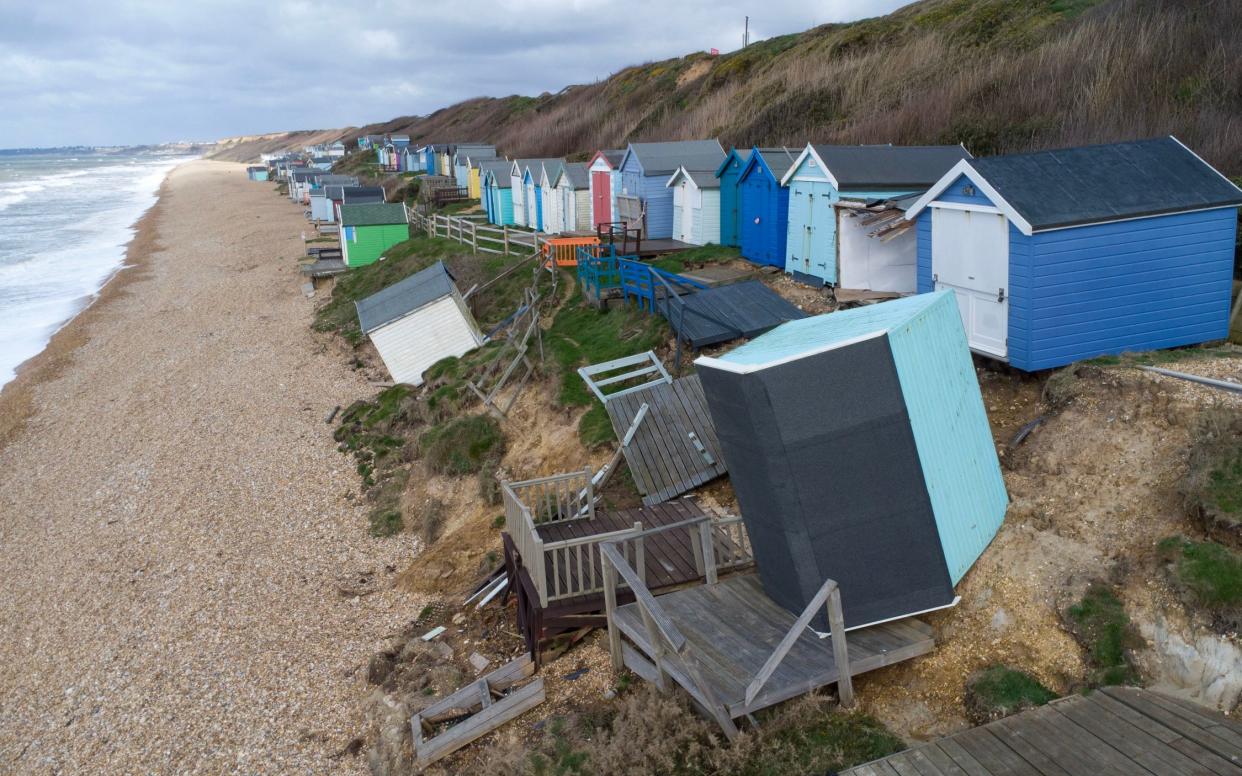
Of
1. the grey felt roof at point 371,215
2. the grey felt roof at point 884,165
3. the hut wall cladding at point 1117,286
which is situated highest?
the grey felt roof at point 884,165

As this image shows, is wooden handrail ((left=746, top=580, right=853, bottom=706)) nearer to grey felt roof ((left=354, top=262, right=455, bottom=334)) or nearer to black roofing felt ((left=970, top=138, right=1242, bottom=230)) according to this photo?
black roofing felt ((left=970, top=138, right=1242, bottom=230))

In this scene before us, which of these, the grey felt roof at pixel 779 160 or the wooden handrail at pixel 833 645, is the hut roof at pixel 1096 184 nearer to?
the wooden handrail at pixel 833 645

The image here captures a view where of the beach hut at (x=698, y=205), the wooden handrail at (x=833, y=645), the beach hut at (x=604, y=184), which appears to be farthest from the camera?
the beach hut at (x=604, y=184)

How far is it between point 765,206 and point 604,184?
10.9 meters

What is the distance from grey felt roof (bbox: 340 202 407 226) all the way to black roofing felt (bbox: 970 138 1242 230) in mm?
33490

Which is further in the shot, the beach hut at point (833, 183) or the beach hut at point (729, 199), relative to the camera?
the beach hut at point (729, 199)

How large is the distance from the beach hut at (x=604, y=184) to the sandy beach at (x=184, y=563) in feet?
37.4

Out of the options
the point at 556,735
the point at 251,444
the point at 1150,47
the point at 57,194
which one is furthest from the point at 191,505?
the point at 57,194

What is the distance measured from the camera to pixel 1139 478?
923 centimetres

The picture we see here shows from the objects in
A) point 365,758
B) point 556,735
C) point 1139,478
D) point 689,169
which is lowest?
point 365,758

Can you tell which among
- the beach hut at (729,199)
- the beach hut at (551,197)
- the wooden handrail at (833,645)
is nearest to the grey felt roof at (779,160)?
the beach hut at (729,199)

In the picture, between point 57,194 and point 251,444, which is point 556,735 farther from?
point 57,194

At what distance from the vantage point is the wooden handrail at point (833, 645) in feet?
22.3

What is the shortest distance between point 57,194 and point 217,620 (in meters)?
128
